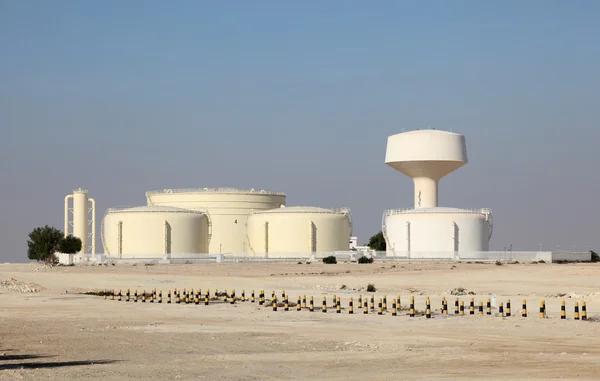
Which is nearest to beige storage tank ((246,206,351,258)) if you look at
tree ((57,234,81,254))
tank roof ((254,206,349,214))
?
tank roof ((254,206,349,214))

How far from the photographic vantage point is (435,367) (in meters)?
18.3

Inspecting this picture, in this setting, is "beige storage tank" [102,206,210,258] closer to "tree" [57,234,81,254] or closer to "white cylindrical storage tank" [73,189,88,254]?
"tree" [57,234,81,254]

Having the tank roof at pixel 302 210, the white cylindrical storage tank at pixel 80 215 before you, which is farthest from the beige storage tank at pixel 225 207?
the white cylindrical storage tank at pixel 80 215

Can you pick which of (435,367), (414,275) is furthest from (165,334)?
(414,275)

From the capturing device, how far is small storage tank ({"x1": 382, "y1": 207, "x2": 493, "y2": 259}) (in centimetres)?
8675

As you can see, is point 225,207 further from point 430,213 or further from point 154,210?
point 430,213

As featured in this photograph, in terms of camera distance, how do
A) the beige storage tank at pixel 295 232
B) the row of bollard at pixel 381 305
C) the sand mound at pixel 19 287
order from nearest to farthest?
the row of bollard at pixel 381 305 → the sand mound at pixel 19 287 → the beige storage tank at pixel 295 232

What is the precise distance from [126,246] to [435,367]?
76.7 m

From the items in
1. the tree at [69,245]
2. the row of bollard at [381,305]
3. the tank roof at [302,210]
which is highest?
the tank roof at [302,210]

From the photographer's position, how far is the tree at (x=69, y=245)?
98062 millimetres

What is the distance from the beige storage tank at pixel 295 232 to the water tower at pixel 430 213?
19.5 ft

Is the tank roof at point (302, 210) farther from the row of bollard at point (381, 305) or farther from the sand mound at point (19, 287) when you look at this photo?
the row of bollard at point (381, 305)

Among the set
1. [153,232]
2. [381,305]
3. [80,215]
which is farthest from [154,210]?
[381,305]

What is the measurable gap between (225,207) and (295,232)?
9730mm
